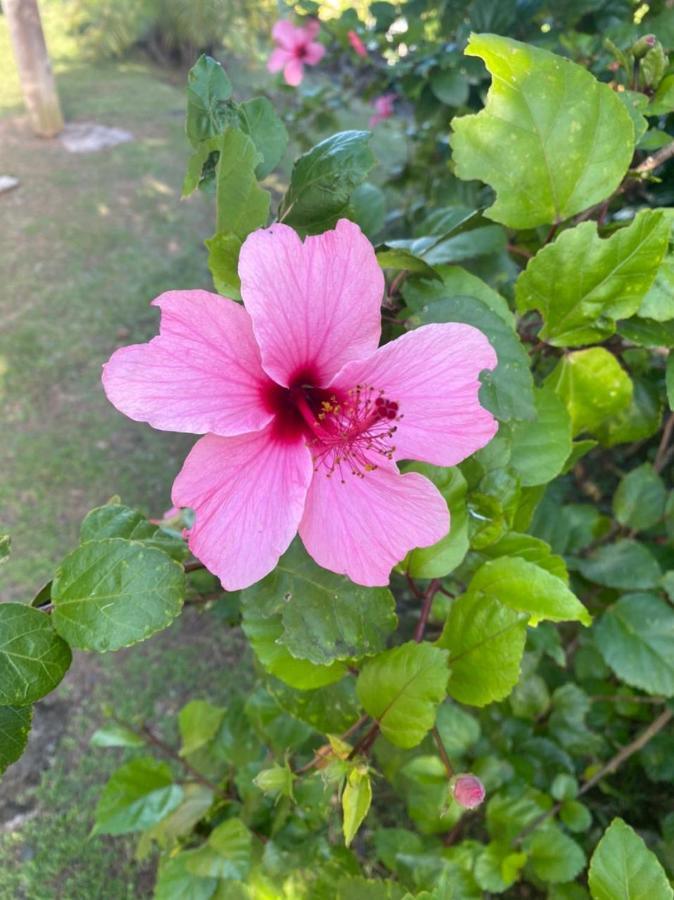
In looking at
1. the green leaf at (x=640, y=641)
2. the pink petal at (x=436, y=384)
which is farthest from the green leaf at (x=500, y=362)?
the green leaf at (x=640, y=641)

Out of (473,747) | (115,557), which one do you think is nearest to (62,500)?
(473,747)

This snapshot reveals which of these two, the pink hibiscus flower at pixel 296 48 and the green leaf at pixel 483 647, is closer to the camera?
the green leaf at pixel 483 647

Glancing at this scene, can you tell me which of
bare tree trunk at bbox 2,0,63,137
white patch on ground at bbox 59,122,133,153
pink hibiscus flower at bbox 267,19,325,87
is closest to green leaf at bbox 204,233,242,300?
pink hibiscus flower at bbox 267,19,325,87

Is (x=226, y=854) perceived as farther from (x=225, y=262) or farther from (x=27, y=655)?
(x=225, y=262)

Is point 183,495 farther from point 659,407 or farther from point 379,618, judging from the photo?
point 659,407

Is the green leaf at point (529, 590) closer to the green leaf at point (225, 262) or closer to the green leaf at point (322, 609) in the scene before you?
the green leaf at point (322, 609)

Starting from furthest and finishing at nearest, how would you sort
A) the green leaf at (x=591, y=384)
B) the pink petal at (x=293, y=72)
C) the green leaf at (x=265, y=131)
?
the pink petal at (x=293, y=72), the green leaf at (x=591, y=384), the green leaf at (x=265, y=131)
